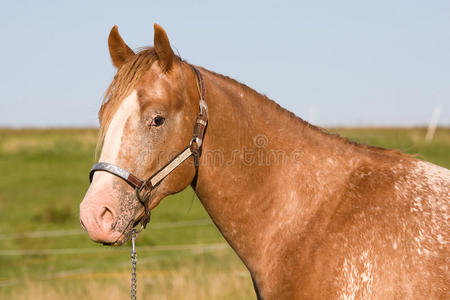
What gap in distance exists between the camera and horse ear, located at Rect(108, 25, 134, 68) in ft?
11.3

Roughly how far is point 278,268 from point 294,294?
7.7 inches

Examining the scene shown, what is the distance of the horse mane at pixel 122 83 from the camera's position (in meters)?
3.06

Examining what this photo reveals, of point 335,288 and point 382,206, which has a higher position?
point 382,206

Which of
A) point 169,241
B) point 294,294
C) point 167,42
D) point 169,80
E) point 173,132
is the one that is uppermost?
point 167,42

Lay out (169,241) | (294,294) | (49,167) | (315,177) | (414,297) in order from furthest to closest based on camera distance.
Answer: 1. (49,167)
2. (169,241)
3. (315,177)
4. (294,294)
5. (414,297)

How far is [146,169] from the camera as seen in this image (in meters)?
3.06

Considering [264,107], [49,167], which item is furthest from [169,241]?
[49,167]

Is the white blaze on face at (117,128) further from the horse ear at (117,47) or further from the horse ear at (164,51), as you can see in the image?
the horse ear at (117,47)

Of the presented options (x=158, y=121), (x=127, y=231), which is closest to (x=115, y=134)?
(x=158, y=121)

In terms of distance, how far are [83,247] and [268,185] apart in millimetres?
12061

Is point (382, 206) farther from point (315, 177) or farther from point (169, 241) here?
point (169, 241)

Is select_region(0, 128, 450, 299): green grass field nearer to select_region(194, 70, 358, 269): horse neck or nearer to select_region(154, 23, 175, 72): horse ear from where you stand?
select_region(194, 70, 358, 269): horse neck

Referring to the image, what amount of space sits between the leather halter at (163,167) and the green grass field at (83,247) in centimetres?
111

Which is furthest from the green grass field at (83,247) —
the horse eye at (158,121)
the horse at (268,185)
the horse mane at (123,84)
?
the horse mane at (123,84)
